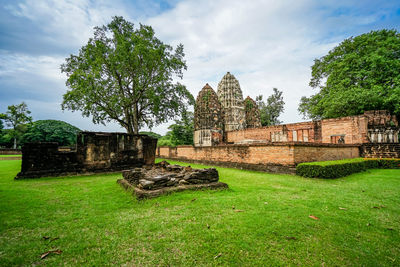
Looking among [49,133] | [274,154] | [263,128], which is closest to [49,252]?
[274,154]

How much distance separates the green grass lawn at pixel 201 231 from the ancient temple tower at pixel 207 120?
1195 cm

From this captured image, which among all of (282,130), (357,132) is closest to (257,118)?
(282,130)

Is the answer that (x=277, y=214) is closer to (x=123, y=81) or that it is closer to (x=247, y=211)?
(x=247, y=211)

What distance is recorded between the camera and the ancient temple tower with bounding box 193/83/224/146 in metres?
16.0

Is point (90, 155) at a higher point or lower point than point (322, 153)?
higher

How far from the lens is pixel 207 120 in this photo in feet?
53.1

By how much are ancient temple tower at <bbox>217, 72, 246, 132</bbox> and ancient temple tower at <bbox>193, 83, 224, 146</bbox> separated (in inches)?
297

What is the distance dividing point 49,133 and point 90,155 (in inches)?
1307

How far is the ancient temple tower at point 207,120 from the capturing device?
1595cm

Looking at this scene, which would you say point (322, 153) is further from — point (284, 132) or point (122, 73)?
point (122, 73)

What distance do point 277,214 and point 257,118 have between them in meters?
23.5

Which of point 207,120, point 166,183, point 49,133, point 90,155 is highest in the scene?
point 207,120

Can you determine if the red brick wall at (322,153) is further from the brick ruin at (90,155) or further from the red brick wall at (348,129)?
the brick ruin at (90,155)

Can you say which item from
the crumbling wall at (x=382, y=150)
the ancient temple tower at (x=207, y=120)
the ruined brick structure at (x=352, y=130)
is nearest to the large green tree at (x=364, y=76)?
the ruined brick structure at (x=352, y=130)
